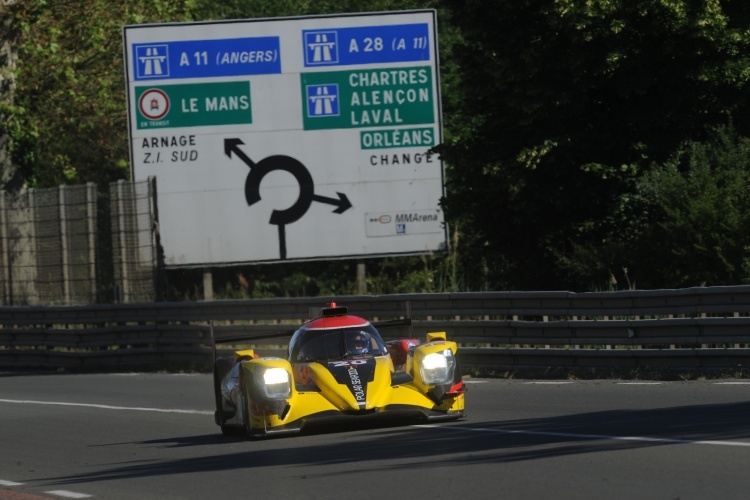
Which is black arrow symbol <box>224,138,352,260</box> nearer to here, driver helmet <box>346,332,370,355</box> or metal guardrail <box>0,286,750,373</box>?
metal guardrail <box>0,286,750,373</box>

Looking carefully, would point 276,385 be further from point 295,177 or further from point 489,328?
point 295,177

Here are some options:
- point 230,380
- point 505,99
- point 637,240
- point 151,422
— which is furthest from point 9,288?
point 230,380

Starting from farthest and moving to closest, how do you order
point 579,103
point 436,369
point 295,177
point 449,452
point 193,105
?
1. point 295,177
2. point 193,105
3. point 579,103
4. point 436,369
5. point 449,452

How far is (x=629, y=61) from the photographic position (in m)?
23.8

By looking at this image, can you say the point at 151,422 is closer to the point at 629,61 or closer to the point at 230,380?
the point at 230,380

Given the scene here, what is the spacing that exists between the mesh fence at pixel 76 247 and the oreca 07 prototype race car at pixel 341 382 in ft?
51.4

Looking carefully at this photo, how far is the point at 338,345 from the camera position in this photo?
13.0 metres

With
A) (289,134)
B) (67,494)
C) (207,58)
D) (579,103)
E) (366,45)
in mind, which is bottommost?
(67,494)

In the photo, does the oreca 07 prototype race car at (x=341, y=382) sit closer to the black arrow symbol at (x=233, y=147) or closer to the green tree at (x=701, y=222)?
the green tree at (x=701, y=222)

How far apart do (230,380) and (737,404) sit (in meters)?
4.60

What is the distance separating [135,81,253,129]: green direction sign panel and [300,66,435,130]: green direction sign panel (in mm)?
1320

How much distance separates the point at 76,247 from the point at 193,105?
12.3 ft

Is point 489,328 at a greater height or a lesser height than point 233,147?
lesser

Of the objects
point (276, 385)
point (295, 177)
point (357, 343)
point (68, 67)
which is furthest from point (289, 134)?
point (276, 385)
